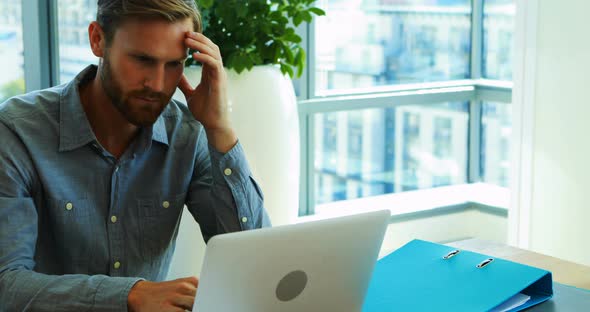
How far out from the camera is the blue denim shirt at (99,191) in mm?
1726

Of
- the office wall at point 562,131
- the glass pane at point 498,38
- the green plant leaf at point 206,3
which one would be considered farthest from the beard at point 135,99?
the glass pane at point 498,38

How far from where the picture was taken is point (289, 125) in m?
3.45

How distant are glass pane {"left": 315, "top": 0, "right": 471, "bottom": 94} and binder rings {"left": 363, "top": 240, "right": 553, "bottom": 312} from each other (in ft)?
8.49

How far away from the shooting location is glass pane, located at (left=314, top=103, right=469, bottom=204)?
4.47 m

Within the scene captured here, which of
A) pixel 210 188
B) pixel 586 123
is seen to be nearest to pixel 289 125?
pixel 586 123

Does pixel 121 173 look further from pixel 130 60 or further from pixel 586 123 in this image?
pixel 586 123

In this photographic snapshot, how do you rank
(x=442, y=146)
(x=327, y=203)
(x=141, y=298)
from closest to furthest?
(x=141, y=298) < (x=327, y=203) < (x=442, y=146)

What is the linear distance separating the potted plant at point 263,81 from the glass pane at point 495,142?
1.69 meters

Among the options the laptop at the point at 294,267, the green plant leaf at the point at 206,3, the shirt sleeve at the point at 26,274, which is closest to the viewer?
the laptop at the point at 294,267

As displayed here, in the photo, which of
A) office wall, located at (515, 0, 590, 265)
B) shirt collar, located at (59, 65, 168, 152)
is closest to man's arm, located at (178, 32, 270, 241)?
shirt collar, located at (59, 65, 168, 152)

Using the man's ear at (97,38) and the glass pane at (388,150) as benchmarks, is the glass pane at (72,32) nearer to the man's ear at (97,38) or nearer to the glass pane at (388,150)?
the glass pane at (388,150)

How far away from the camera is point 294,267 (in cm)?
137

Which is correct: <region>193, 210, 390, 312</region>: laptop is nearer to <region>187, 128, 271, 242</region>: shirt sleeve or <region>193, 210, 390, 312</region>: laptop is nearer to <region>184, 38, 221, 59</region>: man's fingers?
<region>187, 128, 271, 242</region>: shirt sleeve

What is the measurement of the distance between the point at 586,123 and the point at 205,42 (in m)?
2.35
